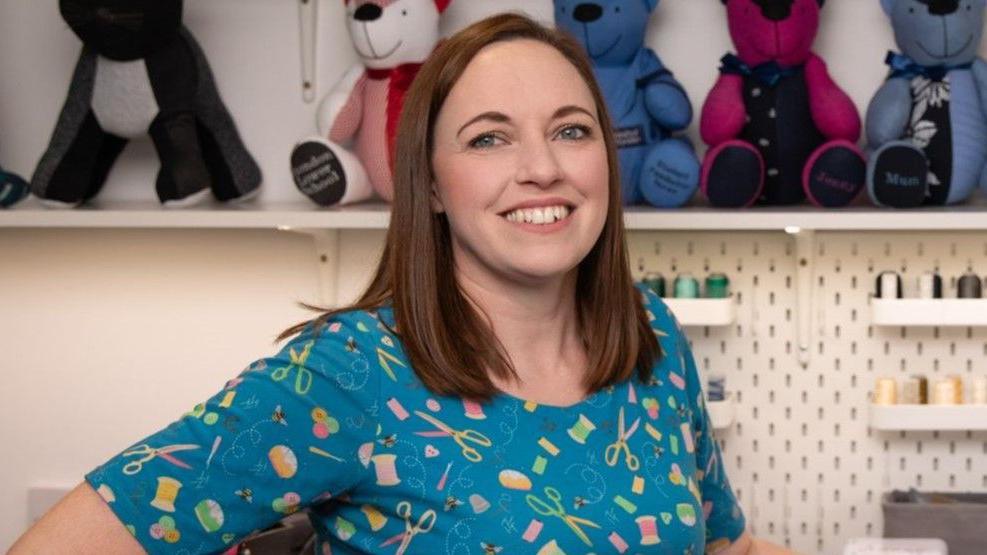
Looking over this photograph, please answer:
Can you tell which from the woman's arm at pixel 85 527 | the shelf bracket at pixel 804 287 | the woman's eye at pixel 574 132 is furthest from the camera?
the shelf bracket at pixel 804 287

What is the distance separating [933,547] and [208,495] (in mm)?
1027

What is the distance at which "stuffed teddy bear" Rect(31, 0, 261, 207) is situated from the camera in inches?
72.4

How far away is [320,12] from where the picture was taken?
1.98m

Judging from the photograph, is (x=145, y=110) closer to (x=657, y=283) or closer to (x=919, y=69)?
(x=657, y=283)

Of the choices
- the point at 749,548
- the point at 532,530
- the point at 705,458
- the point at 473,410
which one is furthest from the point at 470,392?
the point at 749,548

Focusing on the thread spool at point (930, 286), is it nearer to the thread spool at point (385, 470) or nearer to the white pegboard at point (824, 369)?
the white pegboard at point (824, 369)

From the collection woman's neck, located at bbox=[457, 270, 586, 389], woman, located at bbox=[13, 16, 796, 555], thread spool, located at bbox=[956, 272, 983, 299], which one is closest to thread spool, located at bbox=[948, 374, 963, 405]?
thread spool, located at bbox=[956, 272, 983, 299]

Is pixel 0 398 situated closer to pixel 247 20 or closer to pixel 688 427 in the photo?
pixel 247 20

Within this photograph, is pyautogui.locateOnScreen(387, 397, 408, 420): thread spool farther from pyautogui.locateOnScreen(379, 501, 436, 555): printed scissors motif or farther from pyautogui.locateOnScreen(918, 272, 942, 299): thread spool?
pyautogui.locateOnScreen(918, 272, 942, 299): thread spool

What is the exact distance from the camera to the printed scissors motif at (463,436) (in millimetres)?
1115

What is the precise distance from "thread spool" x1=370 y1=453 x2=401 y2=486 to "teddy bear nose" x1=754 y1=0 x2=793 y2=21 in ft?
2.96

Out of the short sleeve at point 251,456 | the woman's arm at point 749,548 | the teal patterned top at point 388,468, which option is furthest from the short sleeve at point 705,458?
the short sleeve at point 251,456

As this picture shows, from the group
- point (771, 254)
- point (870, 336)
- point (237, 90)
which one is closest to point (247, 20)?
point (237, 90)

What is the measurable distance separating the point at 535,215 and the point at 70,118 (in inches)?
37.4
